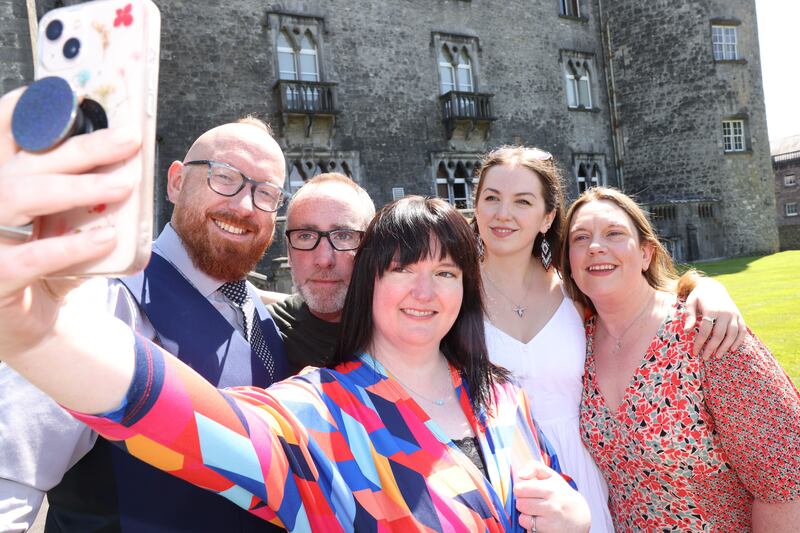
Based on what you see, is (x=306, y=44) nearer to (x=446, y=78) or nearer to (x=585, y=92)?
(x=446, y=78)

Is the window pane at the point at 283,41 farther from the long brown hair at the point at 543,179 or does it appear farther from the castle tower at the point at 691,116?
the long brown hair at the point at 543,179

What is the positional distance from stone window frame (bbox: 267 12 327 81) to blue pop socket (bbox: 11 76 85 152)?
1490 cm

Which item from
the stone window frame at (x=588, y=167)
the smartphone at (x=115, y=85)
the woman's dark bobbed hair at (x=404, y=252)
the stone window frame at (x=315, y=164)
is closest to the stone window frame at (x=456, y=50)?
the stone window frame at (x=315, y=164)

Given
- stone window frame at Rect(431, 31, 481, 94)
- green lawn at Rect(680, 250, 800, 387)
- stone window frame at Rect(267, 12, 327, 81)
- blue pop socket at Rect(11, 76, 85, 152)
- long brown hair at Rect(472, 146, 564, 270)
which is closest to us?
blue pop socket at Rect(11, 76, 85, 152)

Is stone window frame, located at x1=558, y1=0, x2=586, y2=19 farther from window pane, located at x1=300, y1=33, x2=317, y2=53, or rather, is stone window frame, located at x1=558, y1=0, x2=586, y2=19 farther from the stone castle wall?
window pane, located at x1=300, y1=33, x2=317, y2=53

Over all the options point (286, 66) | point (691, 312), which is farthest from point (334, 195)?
point (286, 66)

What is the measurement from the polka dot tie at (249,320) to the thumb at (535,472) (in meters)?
0.99

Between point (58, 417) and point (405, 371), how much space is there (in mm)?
1049

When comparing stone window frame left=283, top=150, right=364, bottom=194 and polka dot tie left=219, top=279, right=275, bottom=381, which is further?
stone window frame left=283, top=150, right=364, bottom=194

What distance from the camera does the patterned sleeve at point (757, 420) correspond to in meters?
2.22

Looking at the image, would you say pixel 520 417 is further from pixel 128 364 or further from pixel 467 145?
pixel 467 145

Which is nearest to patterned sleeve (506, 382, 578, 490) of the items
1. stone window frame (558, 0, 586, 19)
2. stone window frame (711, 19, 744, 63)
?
stone window frame (558, 0, 586, 19)

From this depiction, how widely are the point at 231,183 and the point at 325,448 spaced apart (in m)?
1.19

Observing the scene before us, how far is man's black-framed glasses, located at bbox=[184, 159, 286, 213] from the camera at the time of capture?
7.16 feet
